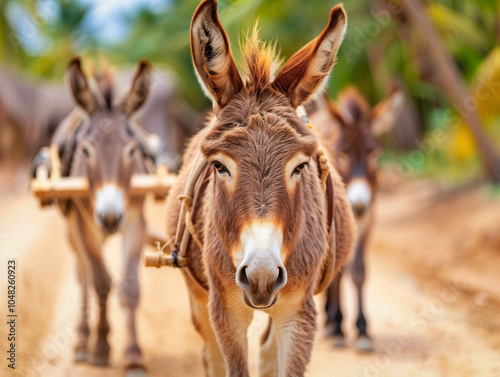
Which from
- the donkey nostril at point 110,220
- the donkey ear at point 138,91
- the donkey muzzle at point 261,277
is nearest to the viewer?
the donkey muzzle at point 261,277

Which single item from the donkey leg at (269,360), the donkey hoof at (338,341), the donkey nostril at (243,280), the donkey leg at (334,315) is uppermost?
the donkey nostril at (243,280)

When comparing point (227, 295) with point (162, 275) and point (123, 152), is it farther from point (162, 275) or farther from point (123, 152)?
point (162, 275)

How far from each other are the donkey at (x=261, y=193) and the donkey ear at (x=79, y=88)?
2.39 meters

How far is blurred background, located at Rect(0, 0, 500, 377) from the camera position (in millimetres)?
6500

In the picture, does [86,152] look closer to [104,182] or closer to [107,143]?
[107,143]

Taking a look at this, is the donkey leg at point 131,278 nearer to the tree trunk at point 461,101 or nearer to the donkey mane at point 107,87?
the donkey mane at point 107,87

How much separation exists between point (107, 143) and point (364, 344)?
347 cm

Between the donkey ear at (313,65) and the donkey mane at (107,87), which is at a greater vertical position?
the donkey mane at (107,87)

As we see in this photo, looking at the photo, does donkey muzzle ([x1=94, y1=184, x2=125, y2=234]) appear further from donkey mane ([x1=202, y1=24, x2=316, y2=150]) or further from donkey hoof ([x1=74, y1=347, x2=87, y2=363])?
donkey mane ([x1=202, y1=24, x2=316, y2=150])

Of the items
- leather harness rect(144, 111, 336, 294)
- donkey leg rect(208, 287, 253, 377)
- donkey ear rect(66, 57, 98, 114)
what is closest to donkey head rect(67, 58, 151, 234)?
donkey ear rect(66, 57, 98, 114)

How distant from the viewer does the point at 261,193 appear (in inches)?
111

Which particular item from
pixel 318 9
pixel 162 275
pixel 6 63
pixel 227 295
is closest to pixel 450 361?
pixel 227 295

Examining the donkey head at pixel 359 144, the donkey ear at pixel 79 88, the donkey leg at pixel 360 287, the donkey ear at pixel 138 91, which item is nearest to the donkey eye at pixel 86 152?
the donkey ear at pixel 79 88

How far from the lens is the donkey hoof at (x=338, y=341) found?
674 cm
